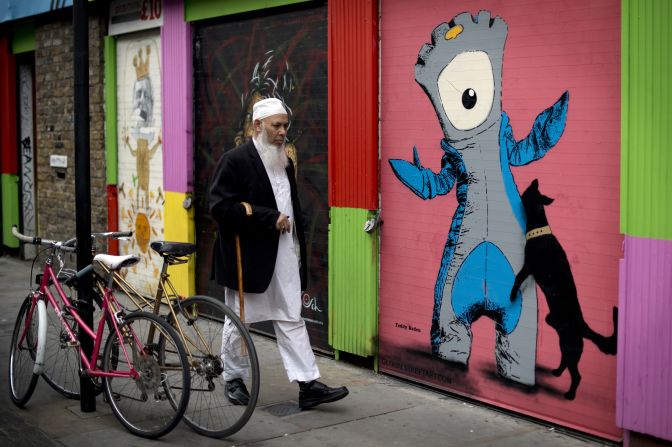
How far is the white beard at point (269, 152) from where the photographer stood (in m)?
6.04

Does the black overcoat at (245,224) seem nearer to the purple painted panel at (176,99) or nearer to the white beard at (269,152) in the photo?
the white beard at (269,152)

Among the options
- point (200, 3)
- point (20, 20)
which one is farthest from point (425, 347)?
point (20, 20)

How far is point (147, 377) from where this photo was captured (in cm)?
554

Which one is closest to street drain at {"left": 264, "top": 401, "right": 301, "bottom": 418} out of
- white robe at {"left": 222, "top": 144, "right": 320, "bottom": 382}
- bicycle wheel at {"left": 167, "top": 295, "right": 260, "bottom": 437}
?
white robe at {"left": 222, "top": 144, "right": 320, "bottom": 382}

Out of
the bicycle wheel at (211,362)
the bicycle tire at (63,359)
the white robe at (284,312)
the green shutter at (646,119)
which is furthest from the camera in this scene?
the bicycle tire at (63,359)

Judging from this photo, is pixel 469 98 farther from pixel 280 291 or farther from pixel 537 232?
pixel 280 291

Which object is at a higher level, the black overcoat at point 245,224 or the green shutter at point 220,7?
the green shutter at point 220,7

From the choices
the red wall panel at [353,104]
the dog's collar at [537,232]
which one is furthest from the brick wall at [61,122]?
the dog's collar at [537,232]

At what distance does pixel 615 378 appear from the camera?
17.8 ft

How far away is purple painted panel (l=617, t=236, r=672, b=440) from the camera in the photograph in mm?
5016

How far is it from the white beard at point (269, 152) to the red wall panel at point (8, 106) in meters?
8.50

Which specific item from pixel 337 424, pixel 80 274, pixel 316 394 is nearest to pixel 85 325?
pixel 80 274

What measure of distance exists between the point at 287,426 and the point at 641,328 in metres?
2.12

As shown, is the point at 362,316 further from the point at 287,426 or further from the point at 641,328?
the point at 641,328
